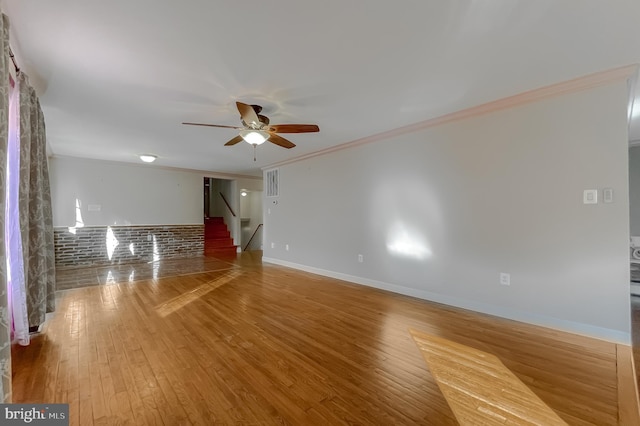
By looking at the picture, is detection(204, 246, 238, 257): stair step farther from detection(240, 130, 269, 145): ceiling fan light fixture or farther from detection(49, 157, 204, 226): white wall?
detection(240, 130, 269, 145): ceiling fan light fixture

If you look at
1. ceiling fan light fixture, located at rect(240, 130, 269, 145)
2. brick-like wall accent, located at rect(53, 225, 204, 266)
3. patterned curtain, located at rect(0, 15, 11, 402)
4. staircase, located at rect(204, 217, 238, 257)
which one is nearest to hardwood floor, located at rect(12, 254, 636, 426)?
patterned curtain, located at rect(0, 15, 11, 402)

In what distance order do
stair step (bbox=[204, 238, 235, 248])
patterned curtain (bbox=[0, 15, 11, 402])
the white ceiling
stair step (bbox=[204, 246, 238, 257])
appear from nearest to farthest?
patterned curtain (bbox=[0, 15, 11, 402]), the white ceiling, stair step (bbox=[204, 246, 238, 257]), stair step (bbox=[204, 238, 235, 248])

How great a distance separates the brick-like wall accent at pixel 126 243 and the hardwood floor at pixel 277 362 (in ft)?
10.6

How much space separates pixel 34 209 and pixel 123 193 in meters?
4.84

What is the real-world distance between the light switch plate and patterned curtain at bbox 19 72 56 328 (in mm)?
4985

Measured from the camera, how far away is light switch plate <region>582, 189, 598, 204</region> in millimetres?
2572

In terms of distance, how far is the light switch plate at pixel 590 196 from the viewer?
257cm

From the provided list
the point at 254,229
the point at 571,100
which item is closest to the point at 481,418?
the point at 571,100

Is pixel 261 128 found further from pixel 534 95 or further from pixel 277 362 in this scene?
pixel 534 95

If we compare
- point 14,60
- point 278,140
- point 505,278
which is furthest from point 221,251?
point 505,278

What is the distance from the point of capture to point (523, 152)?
9.78 feet

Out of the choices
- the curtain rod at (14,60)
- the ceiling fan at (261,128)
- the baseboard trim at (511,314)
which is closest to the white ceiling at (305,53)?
the curtain rod at (14,60)

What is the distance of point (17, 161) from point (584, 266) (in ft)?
16.6

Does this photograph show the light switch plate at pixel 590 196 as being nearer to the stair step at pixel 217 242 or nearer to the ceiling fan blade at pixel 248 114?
the ceiling fan blade at pixel 248 114
